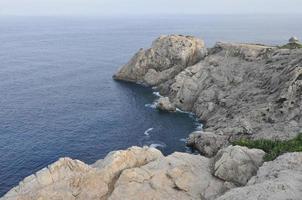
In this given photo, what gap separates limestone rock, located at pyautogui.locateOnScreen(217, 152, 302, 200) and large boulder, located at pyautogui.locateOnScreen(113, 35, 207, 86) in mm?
106292

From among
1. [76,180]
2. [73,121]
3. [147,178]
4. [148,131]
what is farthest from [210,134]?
[76,180]

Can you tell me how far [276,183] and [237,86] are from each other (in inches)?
3153

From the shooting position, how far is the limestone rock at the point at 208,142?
94.1m

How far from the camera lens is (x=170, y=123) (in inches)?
4685

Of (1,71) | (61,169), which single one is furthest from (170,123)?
(1,71)

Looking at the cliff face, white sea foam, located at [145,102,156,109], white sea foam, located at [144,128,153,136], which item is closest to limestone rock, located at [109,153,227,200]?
the cliff face

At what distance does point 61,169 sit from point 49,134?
4872 centimetres

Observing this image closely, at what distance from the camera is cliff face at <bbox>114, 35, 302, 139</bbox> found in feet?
317

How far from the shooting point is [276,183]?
42.7m

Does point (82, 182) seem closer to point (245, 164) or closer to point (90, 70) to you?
point (245, 164)

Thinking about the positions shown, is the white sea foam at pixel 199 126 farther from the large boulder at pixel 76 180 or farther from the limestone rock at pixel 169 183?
the limestone rock at pixel 169 183

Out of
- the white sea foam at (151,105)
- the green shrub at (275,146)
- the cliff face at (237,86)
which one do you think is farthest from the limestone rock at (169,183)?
Answer: the white sea foam at (151,105)

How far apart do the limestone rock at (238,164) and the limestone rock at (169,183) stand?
5.05ft

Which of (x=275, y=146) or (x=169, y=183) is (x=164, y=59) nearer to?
(x=275, y=146)
